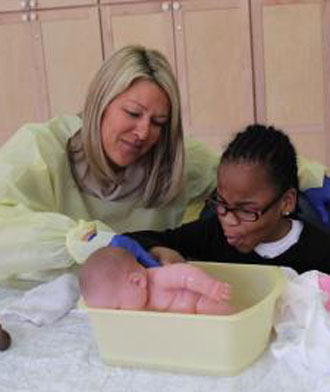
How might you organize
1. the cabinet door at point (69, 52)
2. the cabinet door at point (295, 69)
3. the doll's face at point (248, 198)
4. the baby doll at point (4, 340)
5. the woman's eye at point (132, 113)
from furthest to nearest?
1. the cabinet door at point (69, 52)
2. the cabinet door at point (295, 69)
3. the woman's eye at point (132, 113)
4. the doll's face at point (248, 198)
5. the baby doll at point (4, 340)

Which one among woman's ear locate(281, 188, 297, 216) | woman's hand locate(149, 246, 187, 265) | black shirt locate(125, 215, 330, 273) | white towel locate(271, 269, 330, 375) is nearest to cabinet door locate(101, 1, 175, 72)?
black shirt locate(125, 215, 330, 273)

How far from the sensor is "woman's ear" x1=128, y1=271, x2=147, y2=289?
2.76ft

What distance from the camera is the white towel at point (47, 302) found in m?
0.98

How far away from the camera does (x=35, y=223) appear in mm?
1082

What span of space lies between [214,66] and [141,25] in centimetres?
33

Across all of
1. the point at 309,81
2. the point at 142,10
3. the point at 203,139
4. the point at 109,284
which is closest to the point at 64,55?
the point at 142,10

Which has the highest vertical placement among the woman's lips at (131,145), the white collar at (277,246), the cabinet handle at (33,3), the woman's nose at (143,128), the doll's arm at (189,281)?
the cabinet handle at (33,3)

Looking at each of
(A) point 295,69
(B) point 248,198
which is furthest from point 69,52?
A: (B) point 248,198

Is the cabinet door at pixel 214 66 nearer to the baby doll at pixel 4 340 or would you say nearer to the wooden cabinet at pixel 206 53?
the wooden cabinet at pixel 206 53

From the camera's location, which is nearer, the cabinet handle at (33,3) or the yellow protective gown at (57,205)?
the yellow protective gown at (57,205)

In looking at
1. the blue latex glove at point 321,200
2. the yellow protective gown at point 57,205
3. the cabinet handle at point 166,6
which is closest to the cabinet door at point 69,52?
the cabinet handle at point 166,6

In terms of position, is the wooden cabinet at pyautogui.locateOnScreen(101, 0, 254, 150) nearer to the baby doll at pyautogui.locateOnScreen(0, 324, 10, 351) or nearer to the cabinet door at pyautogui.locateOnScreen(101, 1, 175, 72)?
the cabinet door at pyautogui.locateOnScreen(101, 1, 175, 72)

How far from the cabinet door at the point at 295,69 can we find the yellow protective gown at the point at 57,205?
3.89 ft

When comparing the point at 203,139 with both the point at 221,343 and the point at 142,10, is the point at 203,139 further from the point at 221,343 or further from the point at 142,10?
the point at 221,343
